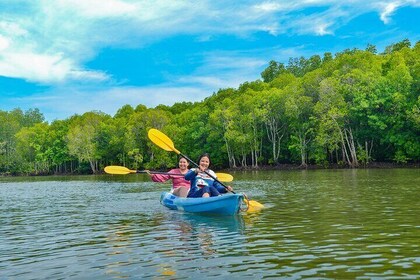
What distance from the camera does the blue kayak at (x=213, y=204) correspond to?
12109 mm

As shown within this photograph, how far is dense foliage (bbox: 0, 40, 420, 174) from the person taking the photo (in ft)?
154

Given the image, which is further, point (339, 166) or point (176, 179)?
point (339, 166)

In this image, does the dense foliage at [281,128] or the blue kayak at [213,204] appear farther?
the dense foliage at [281,128]

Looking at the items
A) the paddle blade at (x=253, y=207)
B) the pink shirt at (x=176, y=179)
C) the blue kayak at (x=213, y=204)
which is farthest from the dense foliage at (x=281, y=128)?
the blue kayak at (x=213, y=204)

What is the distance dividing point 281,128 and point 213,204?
157ft

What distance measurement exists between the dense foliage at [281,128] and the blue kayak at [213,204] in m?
35.8

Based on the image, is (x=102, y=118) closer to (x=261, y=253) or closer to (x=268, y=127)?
(x=268, y=127)

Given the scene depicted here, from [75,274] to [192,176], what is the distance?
6.54 meters

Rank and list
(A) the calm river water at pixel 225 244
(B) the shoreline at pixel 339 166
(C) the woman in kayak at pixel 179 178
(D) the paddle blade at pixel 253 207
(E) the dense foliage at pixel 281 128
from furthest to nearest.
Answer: (E) the dense foliage at pixel 281 128, (B) the shoreline at pixel 339 166, (C) the woman in kayak at pixel 179 178, (D) the paddle blade at pixel 253 207, (A) the calm river water at pixel 225 244

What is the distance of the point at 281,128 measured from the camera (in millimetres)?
59219

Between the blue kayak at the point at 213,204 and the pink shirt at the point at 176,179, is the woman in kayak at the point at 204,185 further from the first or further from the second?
the pink shirt at the point at 176,179

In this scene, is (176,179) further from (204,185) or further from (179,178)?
(204,185)

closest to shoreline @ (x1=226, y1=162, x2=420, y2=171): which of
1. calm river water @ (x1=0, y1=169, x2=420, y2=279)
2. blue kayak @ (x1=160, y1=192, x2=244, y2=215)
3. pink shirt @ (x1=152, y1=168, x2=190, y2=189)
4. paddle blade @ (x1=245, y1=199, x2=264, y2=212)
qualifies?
pink shirt @ (x1=152, y1=168, x2=190, y2=189)

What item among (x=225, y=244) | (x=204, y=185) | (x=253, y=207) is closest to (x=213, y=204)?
(x=204, y=185)
